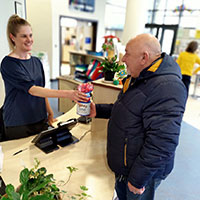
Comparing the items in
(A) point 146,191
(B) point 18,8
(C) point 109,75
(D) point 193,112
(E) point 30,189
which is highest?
(B) point 18,8

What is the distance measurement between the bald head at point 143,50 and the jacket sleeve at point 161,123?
174mm

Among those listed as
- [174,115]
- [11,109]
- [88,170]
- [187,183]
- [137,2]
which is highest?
[137,2]

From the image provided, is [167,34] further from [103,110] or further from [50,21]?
[103,110]

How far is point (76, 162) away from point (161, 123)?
2.18 ft

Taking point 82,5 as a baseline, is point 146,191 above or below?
below

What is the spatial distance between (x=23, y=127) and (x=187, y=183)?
2.02 metres

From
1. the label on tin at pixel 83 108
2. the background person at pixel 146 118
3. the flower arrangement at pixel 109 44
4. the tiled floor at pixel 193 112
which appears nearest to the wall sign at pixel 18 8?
the flower arrangement at pixel 109 44

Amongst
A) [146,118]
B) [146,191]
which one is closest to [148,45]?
[146,118]

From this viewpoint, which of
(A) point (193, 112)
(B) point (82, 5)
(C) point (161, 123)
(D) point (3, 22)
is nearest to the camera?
(C) point (161, 123)

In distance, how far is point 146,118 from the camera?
2.99ft

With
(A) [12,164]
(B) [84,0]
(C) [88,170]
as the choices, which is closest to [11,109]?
(A) [12,164]

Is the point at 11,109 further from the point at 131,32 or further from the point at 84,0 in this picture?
the point at 84,0

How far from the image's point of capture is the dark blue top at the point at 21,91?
138 cm

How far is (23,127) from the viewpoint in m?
1.56
